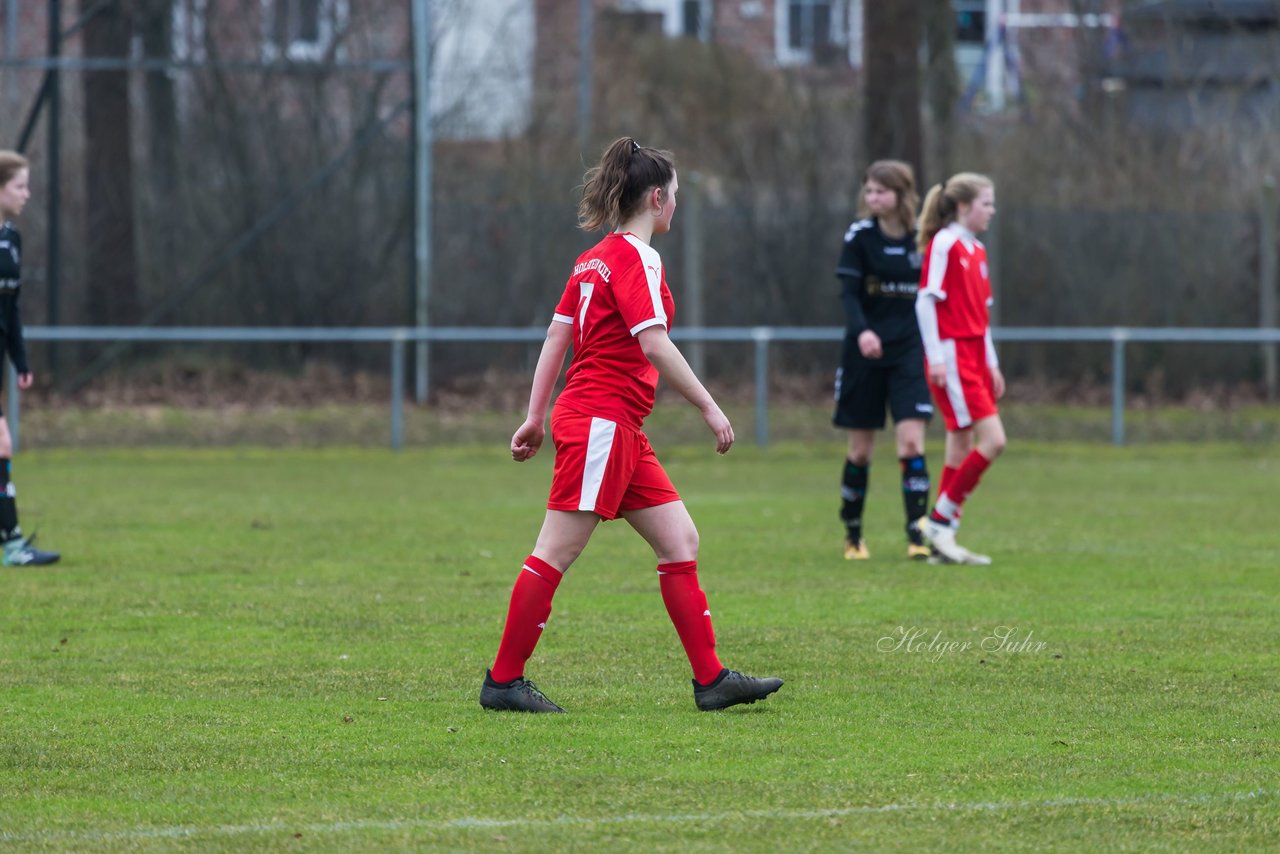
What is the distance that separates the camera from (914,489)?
9.80 metres

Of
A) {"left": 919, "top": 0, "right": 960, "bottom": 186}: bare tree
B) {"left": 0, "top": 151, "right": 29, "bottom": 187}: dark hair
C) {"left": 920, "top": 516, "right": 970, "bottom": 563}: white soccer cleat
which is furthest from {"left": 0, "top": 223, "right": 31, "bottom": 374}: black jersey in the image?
{"left": 919, "top": 0, "right": 960, "bottom": 186}: bare tree

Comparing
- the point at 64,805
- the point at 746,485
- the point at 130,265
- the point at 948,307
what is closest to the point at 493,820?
the point at 64,805

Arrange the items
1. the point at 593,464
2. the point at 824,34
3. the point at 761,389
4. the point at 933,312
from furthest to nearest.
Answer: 1. the point at 824,34
2. the point at 761,389
3. the point at 933,312
4. the point at 593,464

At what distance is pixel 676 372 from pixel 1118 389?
44.1 feet

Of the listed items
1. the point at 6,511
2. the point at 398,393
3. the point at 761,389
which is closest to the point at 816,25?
the point at 761,389

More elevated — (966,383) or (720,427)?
(720,427)

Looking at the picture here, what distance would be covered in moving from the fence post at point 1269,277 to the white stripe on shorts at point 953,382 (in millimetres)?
11808

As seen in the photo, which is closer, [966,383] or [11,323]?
[966,383]

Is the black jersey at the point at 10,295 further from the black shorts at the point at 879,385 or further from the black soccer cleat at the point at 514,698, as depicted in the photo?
the black soccer cleat at the point at 514,698

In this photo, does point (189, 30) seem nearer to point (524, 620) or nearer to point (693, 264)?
point (693, 264)

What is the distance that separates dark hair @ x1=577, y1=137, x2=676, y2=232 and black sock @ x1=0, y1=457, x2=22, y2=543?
480cm

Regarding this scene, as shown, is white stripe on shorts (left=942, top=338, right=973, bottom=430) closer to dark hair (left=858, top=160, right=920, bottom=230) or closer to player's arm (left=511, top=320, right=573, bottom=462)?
dark hair (left=858, top=160, right=920, bottom=230)

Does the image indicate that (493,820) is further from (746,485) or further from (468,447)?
(468,447)

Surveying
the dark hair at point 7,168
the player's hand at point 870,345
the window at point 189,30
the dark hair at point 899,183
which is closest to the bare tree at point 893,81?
the window at point 189,30
